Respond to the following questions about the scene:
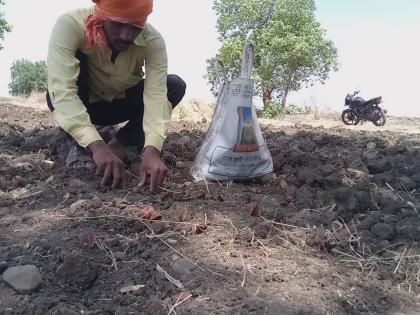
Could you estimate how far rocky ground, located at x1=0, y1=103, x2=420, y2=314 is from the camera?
1523 millimetres

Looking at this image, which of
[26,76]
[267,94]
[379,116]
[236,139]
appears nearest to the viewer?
[236,139]

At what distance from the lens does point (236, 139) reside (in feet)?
8.84

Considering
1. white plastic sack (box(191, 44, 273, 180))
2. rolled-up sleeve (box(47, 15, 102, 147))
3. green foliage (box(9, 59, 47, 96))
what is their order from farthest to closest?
green foliage (box(9, 59, 47, 96)) < white plastic sack (box(191, 44, 273, 180)) < rolled-up sleeve (box(47, 15, 102, 147))

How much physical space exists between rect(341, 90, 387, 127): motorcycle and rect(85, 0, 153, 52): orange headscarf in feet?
31.2

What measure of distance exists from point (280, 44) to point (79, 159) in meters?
15.5

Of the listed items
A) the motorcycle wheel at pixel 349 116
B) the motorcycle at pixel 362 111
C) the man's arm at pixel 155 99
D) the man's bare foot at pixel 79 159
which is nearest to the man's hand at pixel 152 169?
the man's arm at pixel 155 99

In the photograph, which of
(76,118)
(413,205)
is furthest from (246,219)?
(76,118)

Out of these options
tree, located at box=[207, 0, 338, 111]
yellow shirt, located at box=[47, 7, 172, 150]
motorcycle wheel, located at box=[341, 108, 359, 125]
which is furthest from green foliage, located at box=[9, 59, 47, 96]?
yellow shirt, located at box=[47, 7, 172, 150]

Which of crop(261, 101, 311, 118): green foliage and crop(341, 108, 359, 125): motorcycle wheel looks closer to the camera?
crop(341, 108, 359, 125): motorcycle wheel

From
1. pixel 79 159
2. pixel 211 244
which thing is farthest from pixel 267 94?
pixel 211 244

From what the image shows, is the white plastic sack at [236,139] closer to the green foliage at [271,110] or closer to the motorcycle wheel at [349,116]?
the motorcycle wheel at [349,116]

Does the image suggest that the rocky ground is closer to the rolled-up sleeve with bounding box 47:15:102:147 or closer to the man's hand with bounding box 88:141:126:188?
the man's hand with bounding box 88:141:126:188

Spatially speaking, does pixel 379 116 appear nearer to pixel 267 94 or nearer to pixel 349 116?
pixel 349 116

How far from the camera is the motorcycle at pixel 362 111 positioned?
11234 mm
